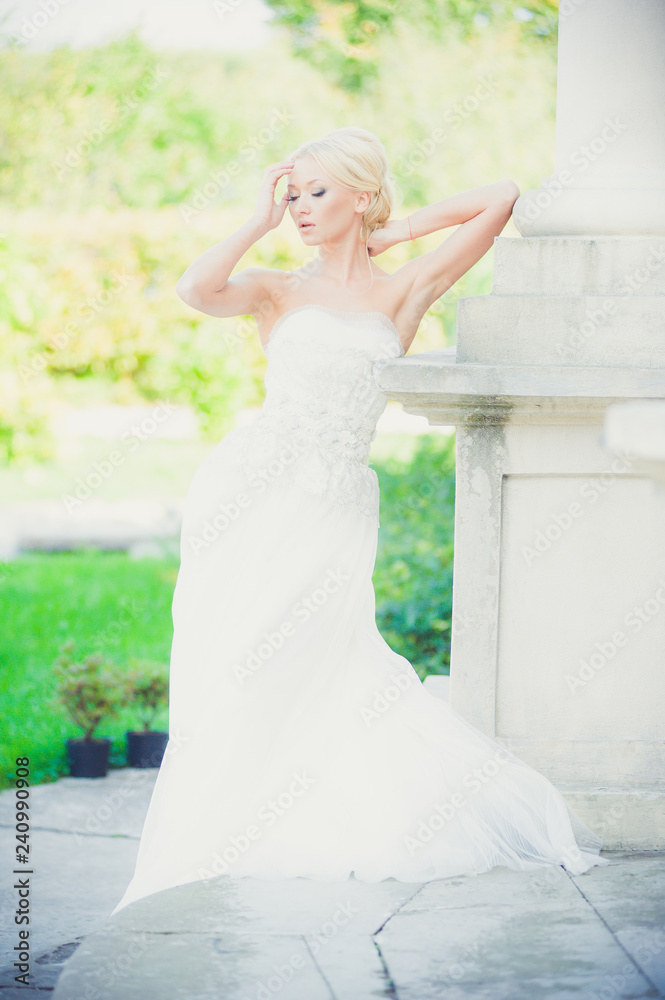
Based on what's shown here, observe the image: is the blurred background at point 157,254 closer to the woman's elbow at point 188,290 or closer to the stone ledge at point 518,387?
the woman's elbow at point 188,290

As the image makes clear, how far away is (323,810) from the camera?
2.66 m

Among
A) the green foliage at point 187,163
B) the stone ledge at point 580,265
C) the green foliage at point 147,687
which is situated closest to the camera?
the stone ledge at point 580,265

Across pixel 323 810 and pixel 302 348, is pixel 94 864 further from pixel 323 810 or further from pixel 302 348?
pixel 302 348

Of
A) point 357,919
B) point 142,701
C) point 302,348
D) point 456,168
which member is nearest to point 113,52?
point 456,168

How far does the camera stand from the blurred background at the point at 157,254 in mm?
6449

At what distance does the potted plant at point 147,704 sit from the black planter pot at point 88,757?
17 centimetres

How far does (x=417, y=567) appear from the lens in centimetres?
593

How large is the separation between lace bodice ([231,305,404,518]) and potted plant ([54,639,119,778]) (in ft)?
7.20

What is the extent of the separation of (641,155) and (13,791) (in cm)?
337

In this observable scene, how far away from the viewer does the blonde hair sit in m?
2.90

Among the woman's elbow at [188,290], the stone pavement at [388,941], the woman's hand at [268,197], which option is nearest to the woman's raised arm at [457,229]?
the woman's hand at [268,197]

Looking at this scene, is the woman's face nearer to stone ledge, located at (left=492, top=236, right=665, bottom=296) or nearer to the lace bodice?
the lace bodice

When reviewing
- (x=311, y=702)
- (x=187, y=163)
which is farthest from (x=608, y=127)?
(x=187, y=163)

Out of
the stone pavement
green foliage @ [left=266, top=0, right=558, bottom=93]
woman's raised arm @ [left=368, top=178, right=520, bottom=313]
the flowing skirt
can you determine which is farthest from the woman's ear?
green foliage @ [left=266, top=0, right=558, bottom=93]
